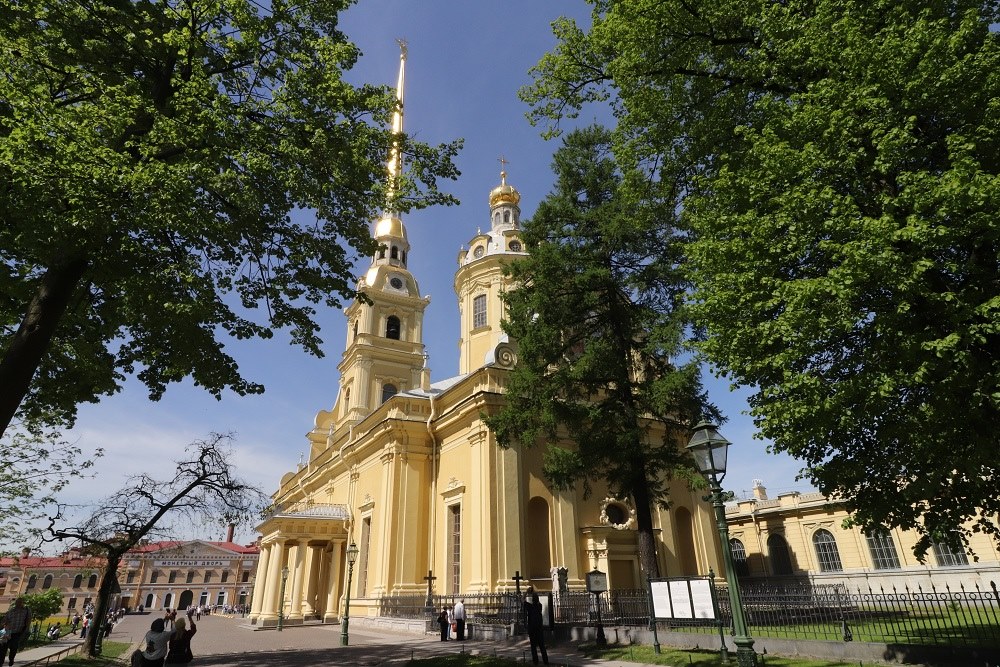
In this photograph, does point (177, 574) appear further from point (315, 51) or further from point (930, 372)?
point (930, 372)

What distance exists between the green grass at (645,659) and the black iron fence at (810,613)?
2.06 ft

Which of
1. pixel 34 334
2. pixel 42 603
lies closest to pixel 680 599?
pixel 34 334

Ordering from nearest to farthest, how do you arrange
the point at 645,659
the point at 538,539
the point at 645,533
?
the point at 645,659
the point at 645,533
the point at 538,539

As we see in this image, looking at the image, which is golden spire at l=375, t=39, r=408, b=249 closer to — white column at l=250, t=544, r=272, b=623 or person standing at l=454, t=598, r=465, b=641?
person standing at l=454, t=598, r=465, b=641

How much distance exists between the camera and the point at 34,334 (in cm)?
914

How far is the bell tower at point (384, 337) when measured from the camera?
37062mm

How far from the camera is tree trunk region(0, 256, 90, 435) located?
28.9 ft

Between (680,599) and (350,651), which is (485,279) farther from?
(680,599)

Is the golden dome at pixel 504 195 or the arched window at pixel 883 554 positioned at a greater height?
the golden dome at pixel 504 195

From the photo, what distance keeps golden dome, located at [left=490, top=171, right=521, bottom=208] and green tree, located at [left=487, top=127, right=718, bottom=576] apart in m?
15.3

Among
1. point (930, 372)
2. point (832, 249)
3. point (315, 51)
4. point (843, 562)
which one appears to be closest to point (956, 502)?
point (930, 372)

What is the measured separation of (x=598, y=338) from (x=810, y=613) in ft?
27.8

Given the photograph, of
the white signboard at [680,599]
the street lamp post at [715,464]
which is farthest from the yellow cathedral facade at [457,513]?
the street lamp post at [715,464]

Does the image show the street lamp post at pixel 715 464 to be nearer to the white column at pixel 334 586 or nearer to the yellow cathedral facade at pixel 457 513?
the yellow cathedral facade at pixel 457 513
